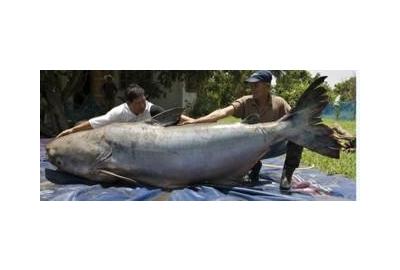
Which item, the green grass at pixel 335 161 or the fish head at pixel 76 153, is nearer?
the fish head at pixel 76 153

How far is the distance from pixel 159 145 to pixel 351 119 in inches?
93.5

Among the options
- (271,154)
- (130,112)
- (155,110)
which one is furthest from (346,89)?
(130,112)

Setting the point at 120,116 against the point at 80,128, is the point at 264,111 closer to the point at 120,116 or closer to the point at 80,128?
the point at 120,116

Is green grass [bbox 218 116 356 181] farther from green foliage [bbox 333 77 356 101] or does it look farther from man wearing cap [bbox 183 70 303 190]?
green foliage [bbox 333 77 356 101]

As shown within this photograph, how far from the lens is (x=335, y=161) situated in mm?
7945

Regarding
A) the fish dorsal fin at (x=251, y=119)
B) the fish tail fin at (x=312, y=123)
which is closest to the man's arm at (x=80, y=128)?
the fish dorsal fin at (x=251, y=119)

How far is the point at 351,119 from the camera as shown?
313 inches

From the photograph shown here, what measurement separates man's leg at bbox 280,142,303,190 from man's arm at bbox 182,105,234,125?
0.83m

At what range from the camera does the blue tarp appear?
7.64 meters

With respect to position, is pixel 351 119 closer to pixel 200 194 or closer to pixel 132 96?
pixel 200 194

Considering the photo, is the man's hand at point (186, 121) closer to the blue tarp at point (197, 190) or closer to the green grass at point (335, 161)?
the green grass at point (335, 161)

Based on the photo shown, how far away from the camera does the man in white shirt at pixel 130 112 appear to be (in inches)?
310

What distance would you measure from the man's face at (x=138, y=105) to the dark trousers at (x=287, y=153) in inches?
60.9
